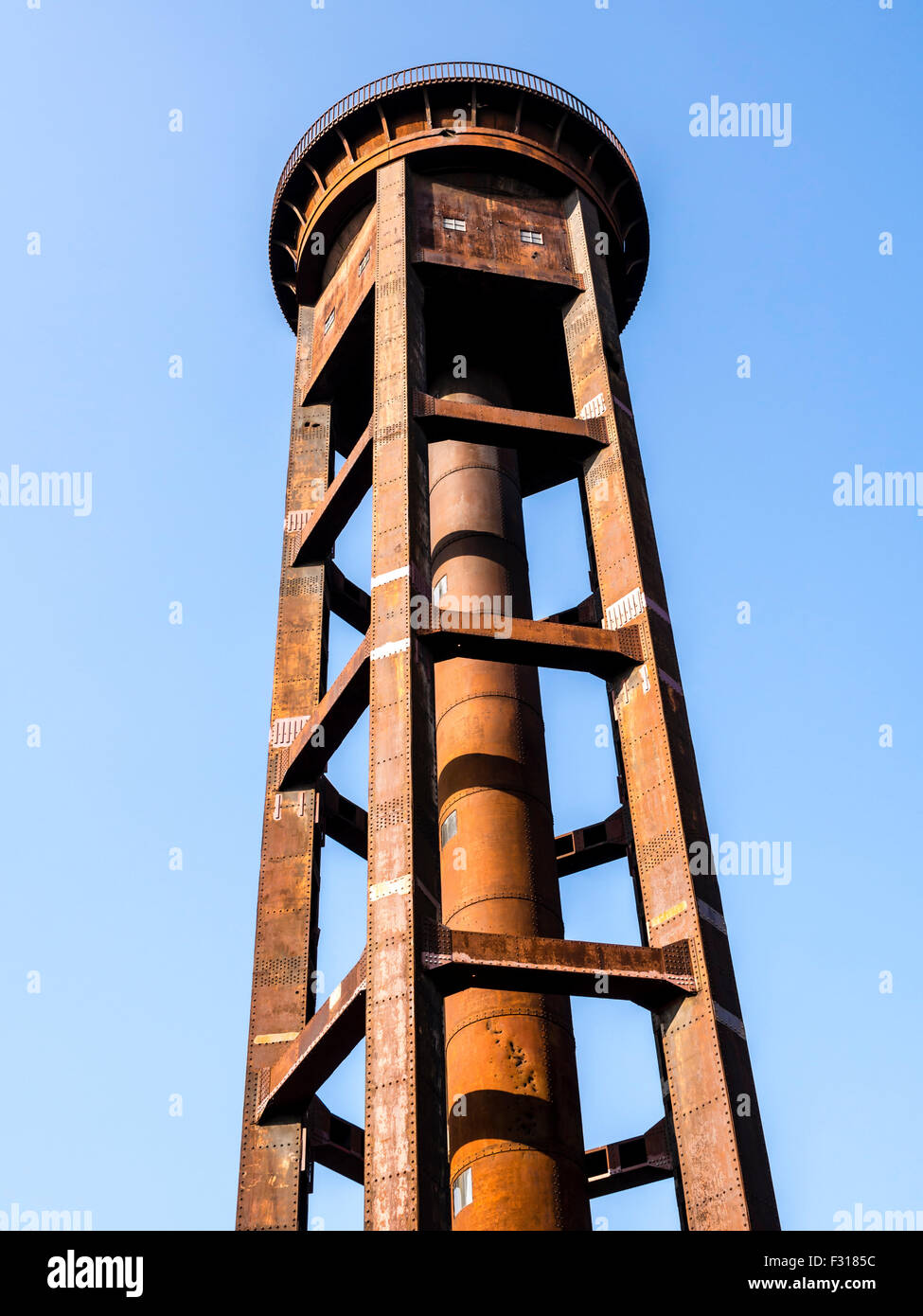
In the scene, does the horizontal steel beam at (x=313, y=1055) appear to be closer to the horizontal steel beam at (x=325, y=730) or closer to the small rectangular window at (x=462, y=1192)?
the small rectangular window at (x=462, y=1192)

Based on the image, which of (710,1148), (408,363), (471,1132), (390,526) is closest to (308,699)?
(390,526)

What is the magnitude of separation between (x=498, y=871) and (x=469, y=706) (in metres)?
2.52

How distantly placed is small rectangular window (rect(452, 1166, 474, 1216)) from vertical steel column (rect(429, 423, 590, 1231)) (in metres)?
0.05

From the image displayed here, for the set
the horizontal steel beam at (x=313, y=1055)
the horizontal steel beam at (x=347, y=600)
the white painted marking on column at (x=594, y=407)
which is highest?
the white painted marking on column at (x=594, y=407)

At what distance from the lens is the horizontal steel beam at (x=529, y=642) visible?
15.4 metres

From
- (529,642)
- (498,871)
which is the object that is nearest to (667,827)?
(529,642)

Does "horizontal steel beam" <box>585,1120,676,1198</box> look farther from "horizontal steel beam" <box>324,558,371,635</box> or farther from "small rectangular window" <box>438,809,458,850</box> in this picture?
"horizontal steel beam" <box>324,558,371,635</box>

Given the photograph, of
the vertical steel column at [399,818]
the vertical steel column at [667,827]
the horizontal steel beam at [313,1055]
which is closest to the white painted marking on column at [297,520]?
the vertical steel column at [399,818]

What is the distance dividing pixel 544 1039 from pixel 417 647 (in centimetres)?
467

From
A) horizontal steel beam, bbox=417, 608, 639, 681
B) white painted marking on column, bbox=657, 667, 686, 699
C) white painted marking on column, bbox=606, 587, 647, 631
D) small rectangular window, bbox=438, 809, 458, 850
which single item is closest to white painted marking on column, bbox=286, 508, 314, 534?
horizontal steel beam, bbox=417, 608, 639, 681

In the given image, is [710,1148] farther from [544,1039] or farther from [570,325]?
[570,325]

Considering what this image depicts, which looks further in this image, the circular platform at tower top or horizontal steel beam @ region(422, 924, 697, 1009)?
the circular platform at tower top

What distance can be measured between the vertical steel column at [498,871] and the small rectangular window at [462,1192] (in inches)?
2.2

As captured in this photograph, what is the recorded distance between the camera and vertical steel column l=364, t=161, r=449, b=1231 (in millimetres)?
11789
